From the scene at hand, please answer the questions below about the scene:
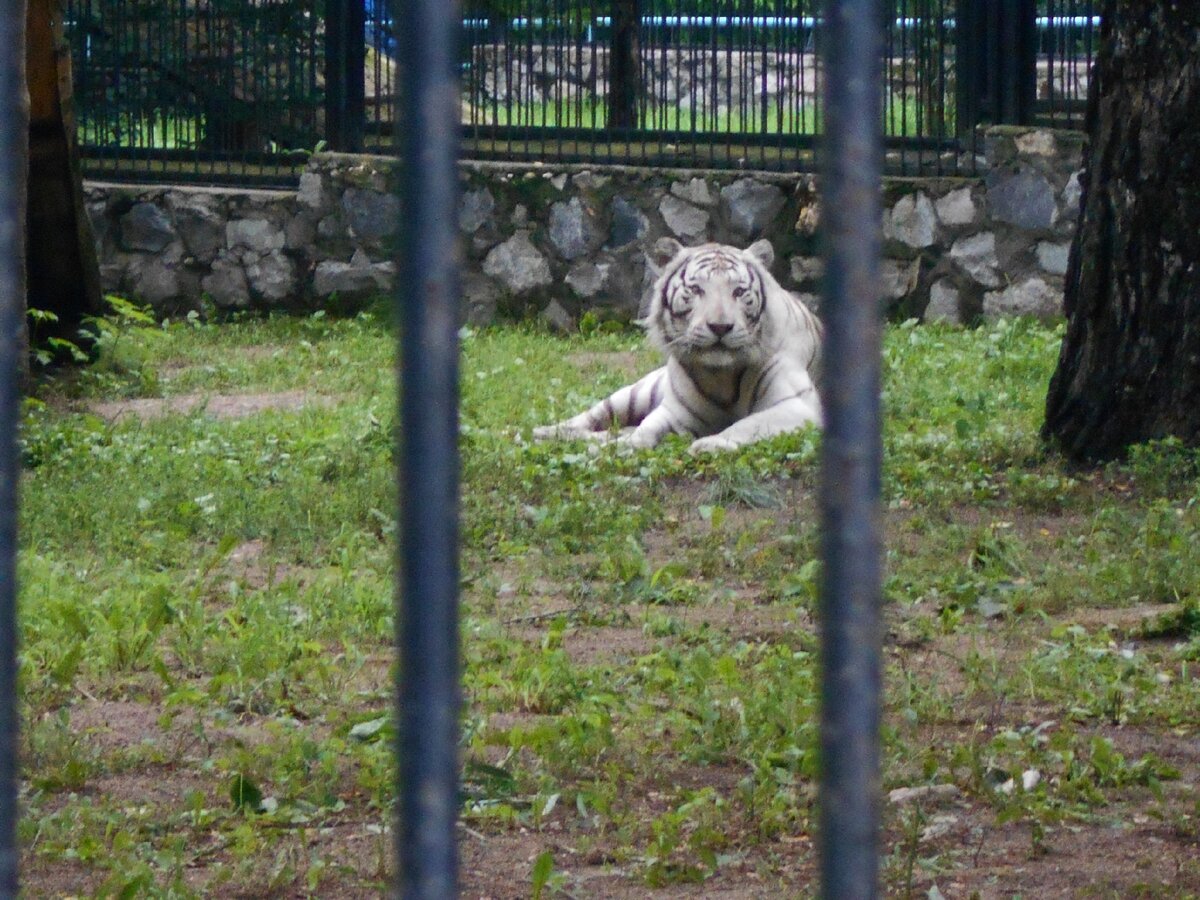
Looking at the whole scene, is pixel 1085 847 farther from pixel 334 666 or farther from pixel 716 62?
pixel 716 62

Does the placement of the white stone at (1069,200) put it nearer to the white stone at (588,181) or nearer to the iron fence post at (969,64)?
the iron fence post at (969,64)

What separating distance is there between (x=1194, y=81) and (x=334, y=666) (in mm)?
3688

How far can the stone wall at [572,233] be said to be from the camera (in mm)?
11039

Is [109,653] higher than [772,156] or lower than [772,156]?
lower

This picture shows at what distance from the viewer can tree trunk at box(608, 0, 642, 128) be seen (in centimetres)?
1162

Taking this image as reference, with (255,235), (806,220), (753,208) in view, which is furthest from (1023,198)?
(255,235)

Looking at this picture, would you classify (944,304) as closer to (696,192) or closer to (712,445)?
(696,192)

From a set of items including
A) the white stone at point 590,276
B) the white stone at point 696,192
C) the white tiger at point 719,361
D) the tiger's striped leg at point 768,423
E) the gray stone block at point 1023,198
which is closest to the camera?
the tiger's striped leg at point 768,423

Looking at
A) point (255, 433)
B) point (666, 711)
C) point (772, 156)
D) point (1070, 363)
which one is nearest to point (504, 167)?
point (772, 156)

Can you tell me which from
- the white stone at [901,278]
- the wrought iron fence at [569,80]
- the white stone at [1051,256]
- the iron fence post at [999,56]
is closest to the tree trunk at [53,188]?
the wrought iron fence at [569,80]

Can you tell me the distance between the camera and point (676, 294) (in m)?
8.02

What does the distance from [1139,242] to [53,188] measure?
536 cm

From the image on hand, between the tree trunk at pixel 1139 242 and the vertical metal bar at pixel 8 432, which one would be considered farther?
the tree trunk at pixel 1139 242

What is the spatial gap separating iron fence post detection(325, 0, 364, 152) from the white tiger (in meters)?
4.60
